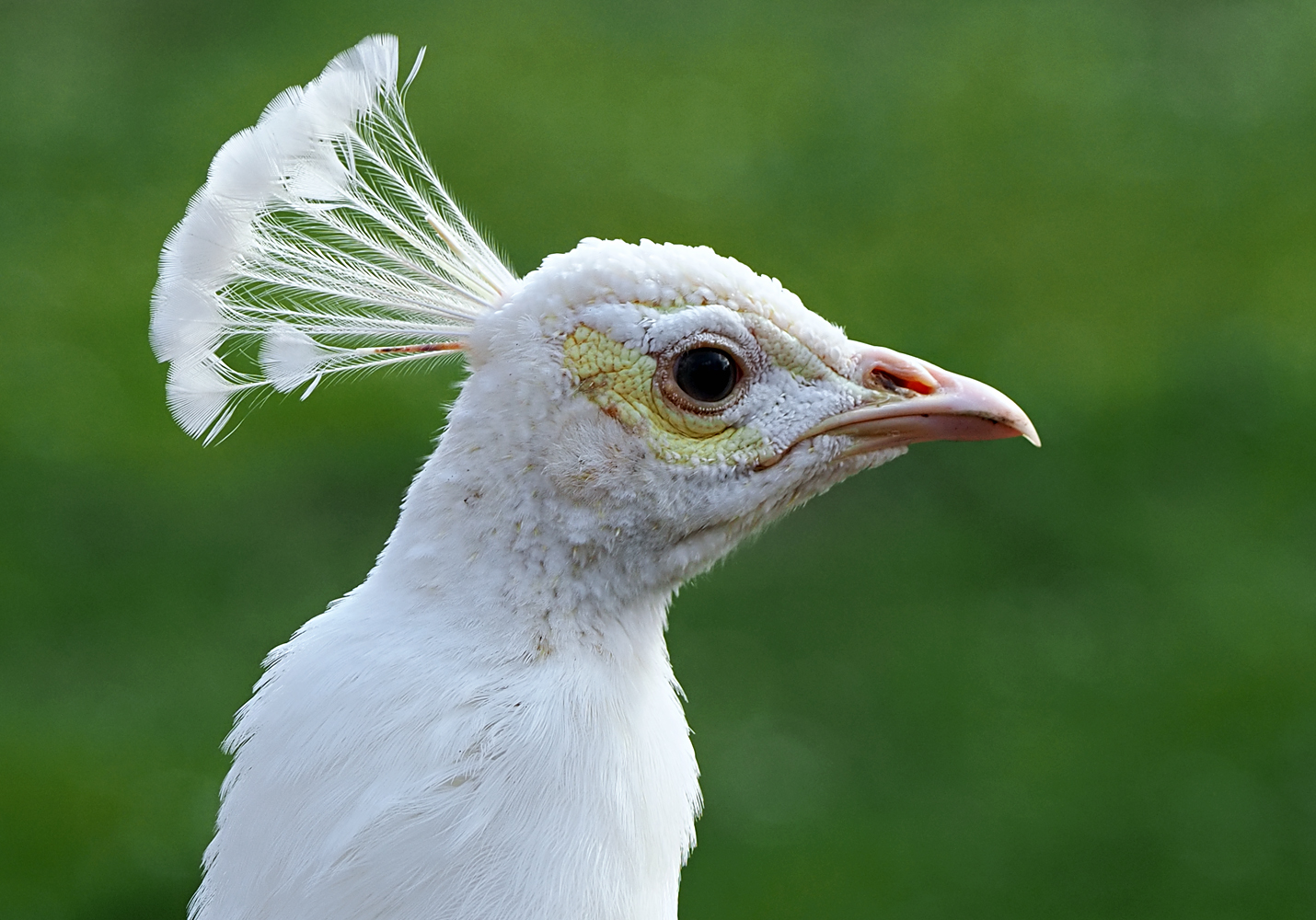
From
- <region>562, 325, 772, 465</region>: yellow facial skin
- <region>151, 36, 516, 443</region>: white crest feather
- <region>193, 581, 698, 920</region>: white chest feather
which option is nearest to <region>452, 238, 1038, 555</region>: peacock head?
<region>562, 325, 772, 465</region>: yellow facial skin

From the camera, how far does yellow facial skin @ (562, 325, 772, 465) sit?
2701 millimetres

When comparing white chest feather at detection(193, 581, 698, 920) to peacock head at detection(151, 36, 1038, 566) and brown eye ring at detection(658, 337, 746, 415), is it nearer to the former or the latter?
peacock head at detection(151, 36, 1038, 566)

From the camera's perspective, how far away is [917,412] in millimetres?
2812

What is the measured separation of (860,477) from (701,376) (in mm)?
5130

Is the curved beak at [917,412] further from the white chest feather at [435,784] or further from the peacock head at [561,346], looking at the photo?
the white chest feather at [435,784]

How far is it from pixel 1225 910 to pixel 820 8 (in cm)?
794

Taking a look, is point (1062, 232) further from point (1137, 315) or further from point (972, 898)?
point (972, 898)

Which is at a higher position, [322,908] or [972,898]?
[972,898]

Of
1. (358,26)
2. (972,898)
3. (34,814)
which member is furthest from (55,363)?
(972,898)

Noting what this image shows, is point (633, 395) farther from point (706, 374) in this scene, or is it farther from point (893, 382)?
point (893, 382)

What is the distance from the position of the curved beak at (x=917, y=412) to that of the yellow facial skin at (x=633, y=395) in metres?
0.20

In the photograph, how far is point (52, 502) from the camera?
735cm

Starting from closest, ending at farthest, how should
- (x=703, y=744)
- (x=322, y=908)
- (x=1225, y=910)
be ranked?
(x=322, y=908) < (x=1225, y=910) < (x=703, y=744)

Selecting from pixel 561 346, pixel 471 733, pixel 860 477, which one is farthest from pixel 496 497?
pixel 860 477
